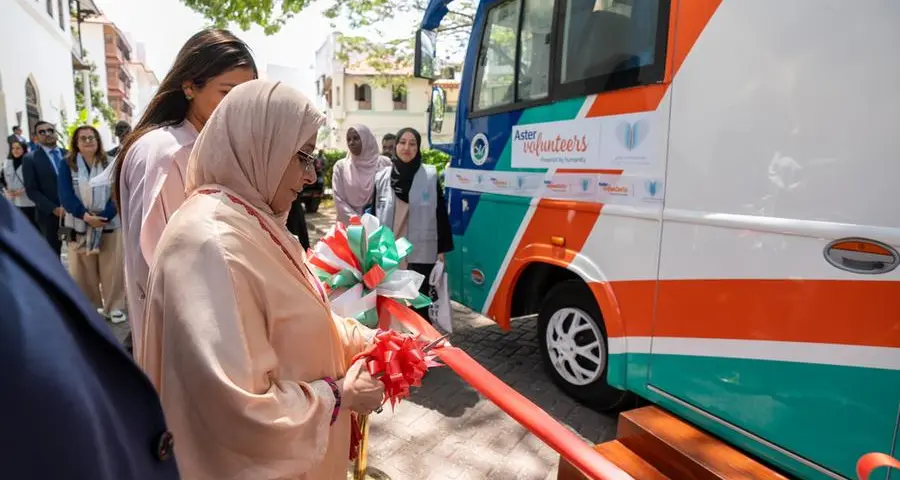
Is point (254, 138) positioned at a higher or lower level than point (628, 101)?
lower

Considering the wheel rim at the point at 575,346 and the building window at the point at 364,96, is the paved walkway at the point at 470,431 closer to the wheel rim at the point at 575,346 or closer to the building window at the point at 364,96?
the wheel rim at the point at 575,346

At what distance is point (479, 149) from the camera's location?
14.2ft

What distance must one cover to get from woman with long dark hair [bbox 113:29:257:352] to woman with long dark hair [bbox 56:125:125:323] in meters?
3.36

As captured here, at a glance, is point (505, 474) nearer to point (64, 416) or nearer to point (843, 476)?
point (843, 476)

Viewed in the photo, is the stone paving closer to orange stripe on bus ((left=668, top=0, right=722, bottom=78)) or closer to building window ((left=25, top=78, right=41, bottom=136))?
orange stripe on bus ((left=668, top=0, right=722, bottom=78))

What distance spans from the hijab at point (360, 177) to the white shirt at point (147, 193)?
2.64m

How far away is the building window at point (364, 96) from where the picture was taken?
1380 inches

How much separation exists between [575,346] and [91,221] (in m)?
4.35

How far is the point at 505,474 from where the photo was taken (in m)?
3.00

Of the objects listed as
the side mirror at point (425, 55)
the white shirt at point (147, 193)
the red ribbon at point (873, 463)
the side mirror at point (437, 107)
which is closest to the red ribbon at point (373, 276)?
the white shirt at point (147, 193)

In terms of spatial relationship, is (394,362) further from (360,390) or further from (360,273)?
(360,273)

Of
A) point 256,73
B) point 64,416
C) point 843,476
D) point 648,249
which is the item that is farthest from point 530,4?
point 64,416

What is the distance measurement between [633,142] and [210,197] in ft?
7.57

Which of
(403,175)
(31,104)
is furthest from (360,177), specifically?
(31,104)
